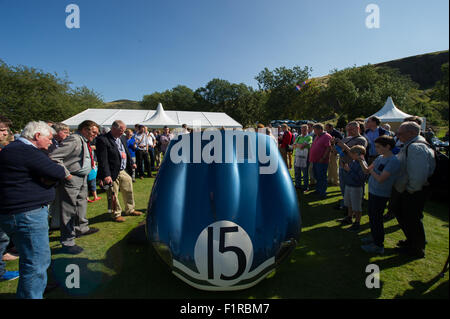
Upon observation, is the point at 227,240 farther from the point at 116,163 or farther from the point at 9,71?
the point at 9,71

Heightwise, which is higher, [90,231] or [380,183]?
[380,183]

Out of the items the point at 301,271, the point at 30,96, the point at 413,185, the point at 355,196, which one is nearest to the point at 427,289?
the point at 413,185

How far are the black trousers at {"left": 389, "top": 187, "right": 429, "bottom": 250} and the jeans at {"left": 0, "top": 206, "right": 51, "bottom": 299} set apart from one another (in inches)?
177

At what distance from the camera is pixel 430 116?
112ft

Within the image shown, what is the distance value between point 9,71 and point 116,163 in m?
34.4

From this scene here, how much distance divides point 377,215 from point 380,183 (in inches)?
19.2

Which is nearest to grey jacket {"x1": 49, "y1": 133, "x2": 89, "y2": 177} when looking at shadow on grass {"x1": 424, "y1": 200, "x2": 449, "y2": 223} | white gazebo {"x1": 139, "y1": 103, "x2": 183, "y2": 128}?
shadow on grass {"x1": 424, "y1": 200, "x2": 449, "y2": 223}

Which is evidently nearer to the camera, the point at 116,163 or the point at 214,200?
the point at 214,200

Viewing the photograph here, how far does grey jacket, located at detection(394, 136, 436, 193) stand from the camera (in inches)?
101

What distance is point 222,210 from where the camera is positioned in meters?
1.90

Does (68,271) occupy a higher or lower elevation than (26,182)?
lower

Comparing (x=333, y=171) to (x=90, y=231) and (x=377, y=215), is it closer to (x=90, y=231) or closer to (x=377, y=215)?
(x=377, y=215)

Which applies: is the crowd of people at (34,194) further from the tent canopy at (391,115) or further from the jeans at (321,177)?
the tent canopy at (391,115)
